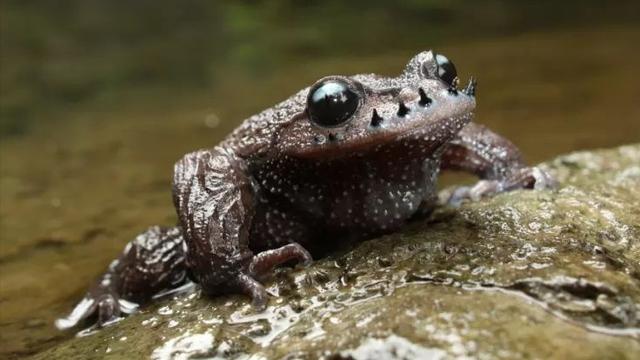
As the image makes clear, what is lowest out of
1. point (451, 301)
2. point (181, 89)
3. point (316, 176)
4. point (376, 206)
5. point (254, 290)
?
point (451, 301)

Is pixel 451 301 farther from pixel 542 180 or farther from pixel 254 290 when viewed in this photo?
pixel 542 180

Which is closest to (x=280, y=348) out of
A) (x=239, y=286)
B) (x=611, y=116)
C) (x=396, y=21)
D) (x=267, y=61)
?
(x=239, y=286)

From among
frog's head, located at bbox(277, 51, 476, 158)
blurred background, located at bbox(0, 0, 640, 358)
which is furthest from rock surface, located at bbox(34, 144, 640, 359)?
blurred background, located at bbox(0, 0, 640, 358)

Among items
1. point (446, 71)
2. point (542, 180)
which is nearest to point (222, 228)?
point (446, 71)

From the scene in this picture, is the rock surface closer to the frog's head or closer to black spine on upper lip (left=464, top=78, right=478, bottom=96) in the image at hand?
the frog's head

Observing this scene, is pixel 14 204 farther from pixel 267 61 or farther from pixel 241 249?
pixel 267 61
